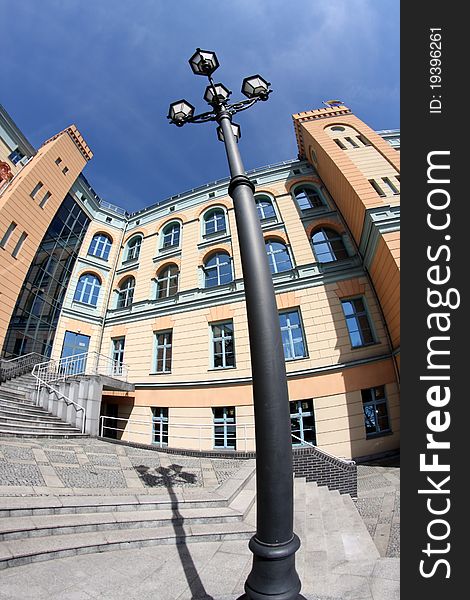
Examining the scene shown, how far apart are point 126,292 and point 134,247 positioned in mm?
3744

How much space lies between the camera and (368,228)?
40.1 ft

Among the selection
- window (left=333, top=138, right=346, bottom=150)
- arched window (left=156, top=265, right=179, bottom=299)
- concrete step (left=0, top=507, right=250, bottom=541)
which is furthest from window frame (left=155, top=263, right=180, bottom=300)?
concrete step (left=0, top=507, right=250, bottom=541)

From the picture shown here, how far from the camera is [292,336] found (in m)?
13.6

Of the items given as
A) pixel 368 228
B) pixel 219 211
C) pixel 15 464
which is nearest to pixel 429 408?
pixel 15 464

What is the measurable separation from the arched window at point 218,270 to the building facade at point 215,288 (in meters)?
0.09

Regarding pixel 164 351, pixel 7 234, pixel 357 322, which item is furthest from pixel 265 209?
pixel 7 234

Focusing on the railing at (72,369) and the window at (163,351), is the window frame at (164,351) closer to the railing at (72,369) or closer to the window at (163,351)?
the window at (163,351)

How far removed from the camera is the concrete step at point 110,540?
10.6 ft

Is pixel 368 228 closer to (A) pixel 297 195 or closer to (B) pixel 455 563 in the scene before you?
(A) pixel 297 195

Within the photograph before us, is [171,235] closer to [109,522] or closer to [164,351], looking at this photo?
[164,351]

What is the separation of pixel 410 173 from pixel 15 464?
920 centimetres

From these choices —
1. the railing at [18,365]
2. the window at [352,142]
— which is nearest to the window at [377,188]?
the window at [352,142]

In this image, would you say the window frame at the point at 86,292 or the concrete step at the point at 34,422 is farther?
the window frame at the point at 86,292

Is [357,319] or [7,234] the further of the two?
[7,234]
